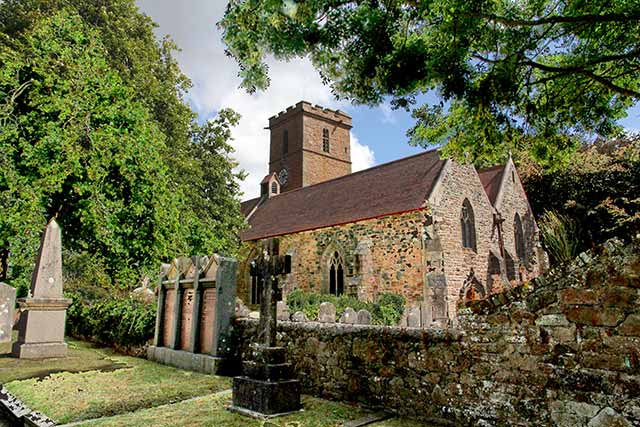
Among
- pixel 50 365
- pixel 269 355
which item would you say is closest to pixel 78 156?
pixel 50 365

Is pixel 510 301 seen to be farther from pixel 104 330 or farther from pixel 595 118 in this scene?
pixel 104 330

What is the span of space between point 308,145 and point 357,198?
17495 millimetres

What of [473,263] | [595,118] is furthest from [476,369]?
[473,263]

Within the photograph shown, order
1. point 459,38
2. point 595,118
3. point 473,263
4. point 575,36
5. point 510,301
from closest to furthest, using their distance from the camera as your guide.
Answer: point 510,301 → point 459,38 → point 575,36 → point 595,118 → point 473,263

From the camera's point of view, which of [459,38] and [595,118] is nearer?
[459,38]

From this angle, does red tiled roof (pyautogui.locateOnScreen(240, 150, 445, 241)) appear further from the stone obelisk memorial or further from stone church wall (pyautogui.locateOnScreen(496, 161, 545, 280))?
the stone obelisk memorial

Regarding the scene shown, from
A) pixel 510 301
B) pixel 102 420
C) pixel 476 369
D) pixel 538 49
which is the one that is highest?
pixel 538 49

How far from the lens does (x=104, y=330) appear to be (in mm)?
11844

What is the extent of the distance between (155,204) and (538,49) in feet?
37.7

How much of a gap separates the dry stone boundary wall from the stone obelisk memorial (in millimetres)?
7588

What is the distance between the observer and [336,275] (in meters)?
20.2

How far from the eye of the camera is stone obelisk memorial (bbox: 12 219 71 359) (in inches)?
368

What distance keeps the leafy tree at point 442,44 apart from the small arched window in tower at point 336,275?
1347 centimetres

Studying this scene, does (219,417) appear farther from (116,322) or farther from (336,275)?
(336,275)
